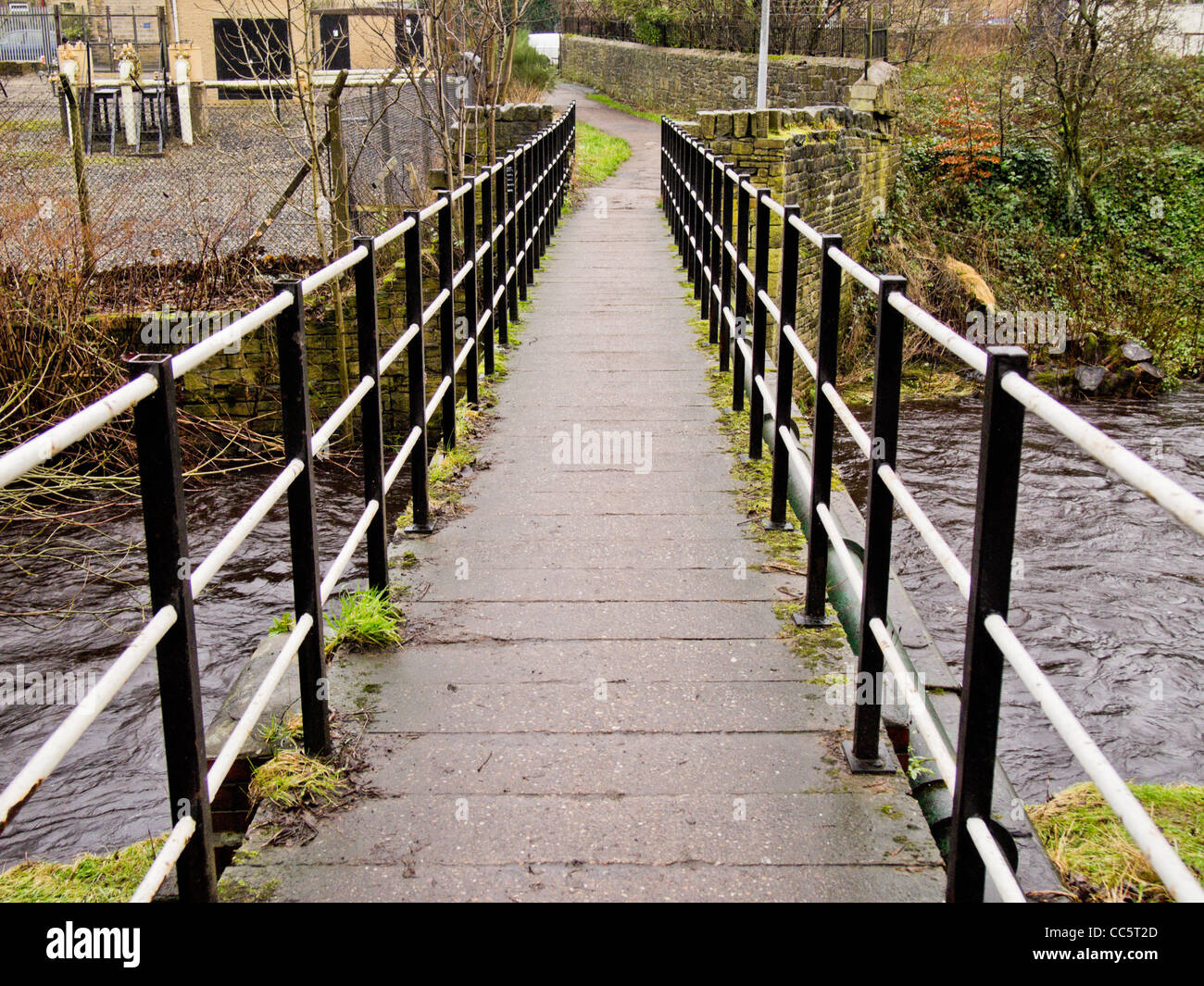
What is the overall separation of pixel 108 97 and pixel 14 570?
15014 millimetres

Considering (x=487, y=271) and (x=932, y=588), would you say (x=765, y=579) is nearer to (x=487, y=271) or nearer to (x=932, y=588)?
(x=487, y=271)

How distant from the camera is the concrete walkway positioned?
2922 millimetres

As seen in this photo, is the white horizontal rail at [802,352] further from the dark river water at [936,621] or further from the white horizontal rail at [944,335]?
the dark river water at [936,621]

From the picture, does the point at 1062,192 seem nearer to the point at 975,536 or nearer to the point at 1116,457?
the point at 975,536

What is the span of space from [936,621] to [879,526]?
632cm

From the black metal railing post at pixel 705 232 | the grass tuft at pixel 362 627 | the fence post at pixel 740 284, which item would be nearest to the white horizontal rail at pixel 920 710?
the grass tuft at pixel 362 627

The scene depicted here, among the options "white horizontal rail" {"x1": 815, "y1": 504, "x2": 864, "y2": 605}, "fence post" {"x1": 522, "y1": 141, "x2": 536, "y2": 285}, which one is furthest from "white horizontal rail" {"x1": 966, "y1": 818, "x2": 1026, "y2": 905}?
"fence post" {"x1": 522, "y1": 141, "x2": 536, "y2": 285}

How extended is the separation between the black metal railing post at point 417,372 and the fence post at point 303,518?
1529 millimetres

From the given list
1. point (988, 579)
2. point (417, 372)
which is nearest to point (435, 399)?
point (417, 372)

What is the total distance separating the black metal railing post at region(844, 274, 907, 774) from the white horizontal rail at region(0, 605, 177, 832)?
1720mm

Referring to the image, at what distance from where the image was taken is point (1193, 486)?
12.6 metres

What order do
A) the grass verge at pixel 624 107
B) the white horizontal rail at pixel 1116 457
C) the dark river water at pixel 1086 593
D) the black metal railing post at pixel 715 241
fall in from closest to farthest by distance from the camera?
the white horizontal rail at pixel 1116 457 < the dark river water at pixel 1086 593 < the black metal railing post at pixel 715 241 < the grass verge at pixel 624 107

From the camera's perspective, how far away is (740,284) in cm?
712

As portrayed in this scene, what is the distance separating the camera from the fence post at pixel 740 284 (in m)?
6.74
